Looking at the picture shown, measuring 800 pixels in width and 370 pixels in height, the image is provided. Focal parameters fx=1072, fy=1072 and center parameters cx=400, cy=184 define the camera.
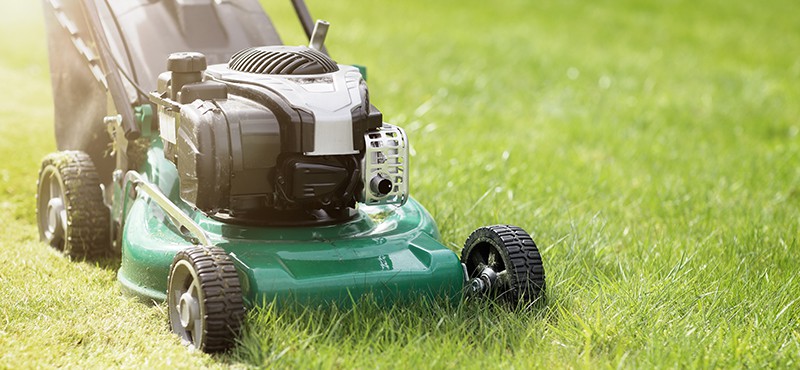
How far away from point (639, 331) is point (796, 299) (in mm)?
602

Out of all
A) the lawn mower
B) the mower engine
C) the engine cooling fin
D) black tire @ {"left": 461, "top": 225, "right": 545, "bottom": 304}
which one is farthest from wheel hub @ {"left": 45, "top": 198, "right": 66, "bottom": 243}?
black tire @ {"left": 461, "top": 225, "right": 545, "bottom": 304}

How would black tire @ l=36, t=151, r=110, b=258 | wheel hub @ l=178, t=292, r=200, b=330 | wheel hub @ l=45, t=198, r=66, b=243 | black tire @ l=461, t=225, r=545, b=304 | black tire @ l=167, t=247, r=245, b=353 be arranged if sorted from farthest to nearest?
1. wheel hub @ l=45, t=198, r=66, b=243
2. black tire @ l=36, t=151, r=110, b=258
3. black tire @ l=461, t=225, r=545, b=304
4. wheel hub @ l=178, t=292, r=200, b=330
5. black tire @ l=167, t=247, r=245, b=353

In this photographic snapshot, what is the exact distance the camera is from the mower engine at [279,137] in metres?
3.00

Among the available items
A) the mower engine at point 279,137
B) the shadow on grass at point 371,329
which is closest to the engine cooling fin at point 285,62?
the mower engine at point 279,137

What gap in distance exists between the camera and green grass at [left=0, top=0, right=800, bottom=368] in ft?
9.68

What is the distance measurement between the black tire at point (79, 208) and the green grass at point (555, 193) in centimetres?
8

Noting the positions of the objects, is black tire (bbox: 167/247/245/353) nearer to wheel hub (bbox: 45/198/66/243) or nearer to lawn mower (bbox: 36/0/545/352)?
lawn mower (bbox: 36/0/545/352)

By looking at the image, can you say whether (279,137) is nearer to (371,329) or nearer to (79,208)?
(371,329)

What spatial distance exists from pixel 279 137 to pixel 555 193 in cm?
234

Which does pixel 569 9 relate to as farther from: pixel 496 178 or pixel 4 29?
pixel 496 178

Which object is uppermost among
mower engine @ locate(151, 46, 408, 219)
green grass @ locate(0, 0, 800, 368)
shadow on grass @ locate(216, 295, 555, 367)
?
mower engine @ locate(151, 46, 408, 219)

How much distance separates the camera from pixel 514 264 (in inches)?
125

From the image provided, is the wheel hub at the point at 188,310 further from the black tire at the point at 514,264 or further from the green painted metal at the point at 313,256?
the black tire at the point at 514,264

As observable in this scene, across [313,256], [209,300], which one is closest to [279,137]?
[313,256]
